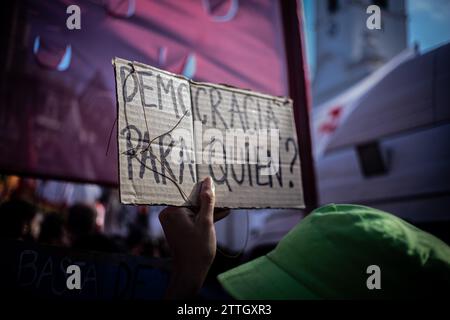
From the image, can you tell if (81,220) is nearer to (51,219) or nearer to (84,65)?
(51,219)

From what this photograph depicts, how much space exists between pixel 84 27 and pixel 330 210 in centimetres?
203

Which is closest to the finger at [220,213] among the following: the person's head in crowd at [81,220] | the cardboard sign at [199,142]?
the cardboard sign at [199,142]

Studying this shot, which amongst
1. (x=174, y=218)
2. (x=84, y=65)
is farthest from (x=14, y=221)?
(x=174, y=218)

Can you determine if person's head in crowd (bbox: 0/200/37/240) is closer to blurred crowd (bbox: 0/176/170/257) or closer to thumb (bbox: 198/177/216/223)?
blurred crowd (bbox: 0/176/170/257)

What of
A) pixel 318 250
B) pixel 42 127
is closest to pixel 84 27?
pixel 42 127

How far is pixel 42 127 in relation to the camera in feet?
7.83

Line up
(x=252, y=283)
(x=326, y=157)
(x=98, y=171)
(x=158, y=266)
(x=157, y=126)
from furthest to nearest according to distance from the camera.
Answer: (x=326, y=157) < (x=98, y=171) < (x=158, y=266) < (x=157, y=126) < (x=252, y=283)

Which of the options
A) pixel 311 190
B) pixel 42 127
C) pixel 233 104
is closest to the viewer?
pixel 233 104

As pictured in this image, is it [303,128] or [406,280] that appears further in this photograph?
[303,128]

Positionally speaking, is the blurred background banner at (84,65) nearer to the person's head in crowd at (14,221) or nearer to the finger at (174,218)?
the person's head in crowd at (14,221)

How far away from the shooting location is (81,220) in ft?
11.4

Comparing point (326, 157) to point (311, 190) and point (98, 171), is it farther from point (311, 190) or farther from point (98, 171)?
point (98, 171)

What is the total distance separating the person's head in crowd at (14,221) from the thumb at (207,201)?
166 cm

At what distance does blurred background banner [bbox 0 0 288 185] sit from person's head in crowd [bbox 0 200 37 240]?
311 millimetres
